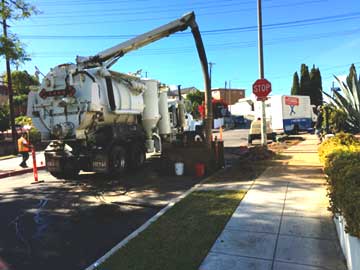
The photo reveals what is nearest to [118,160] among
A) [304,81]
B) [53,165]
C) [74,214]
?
[53,165]

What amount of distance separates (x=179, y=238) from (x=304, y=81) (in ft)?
148

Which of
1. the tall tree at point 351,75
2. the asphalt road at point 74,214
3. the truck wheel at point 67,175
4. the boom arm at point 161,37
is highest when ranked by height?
the boom arm at point 161,37

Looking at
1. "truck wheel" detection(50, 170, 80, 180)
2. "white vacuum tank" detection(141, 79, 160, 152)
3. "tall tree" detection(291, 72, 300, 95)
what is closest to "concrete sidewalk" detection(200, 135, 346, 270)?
"white vacuum tank" detection(141, 79, 160, 152)

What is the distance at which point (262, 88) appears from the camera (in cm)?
1184

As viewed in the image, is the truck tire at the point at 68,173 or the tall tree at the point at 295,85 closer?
the truck tire at the point at 68,173

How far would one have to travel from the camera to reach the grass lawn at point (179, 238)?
384 centimetres

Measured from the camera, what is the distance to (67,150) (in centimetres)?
972

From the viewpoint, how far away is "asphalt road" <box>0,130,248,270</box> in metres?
4.44

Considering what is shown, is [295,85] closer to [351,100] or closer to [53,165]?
[351,100]

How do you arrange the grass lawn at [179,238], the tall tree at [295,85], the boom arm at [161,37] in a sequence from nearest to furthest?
1. the grass lawn at [179,238]
2. the boom arm at [161,37]
3. the tall tree at [295,85]

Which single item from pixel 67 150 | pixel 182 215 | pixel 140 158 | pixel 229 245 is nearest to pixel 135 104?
pixel 140 158

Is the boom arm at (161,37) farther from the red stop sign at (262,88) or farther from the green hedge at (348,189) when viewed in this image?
the green hedge at (348,189)

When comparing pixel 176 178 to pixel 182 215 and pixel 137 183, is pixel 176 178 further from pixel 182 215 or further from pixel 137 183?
pixel 182 215

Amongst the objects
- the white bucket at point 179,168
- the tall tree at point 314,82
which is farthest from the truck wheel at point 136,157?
the tall tree at point 314,82
